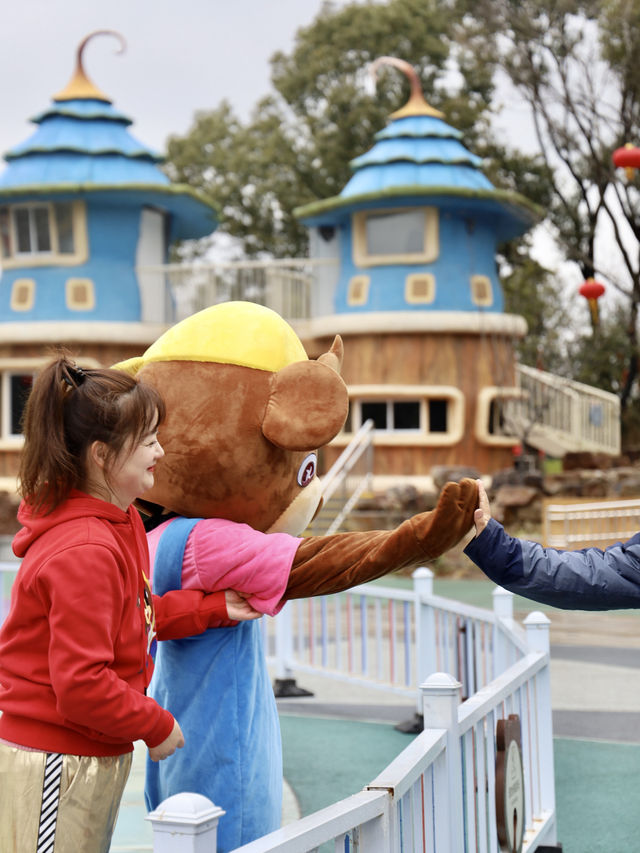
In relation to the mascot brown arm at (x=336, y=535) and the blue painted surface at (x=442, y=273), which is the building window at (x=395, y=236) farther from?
the mascot brown arm at (x=336, y=535)

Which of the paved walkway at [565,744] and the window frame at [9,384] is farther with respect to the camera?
the window frame at [9,384]

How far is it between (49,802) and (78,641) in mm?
386

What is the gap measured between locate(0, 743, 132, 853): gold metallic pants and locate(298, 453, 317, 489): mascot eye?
1.31m

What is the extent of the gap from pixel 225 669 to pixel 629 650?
→ 25.0 ft

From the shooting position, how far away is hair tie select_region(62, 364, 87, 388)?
2674 mm

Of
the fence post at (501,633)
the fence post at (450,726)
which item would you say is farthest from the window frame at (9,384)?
the fence post at (450,726)

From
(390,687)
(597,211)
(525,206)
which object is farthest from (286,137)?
(390,687)

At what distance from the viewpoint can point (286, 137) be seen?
32969mm

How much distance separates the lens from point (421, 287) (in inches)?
844

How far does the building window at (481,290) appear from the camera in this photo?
71.8 ft

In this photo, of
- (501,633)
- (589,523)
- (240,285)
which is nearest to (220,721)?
(501,633)

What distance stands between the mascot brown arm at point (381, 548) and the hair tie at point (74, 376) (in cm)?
87

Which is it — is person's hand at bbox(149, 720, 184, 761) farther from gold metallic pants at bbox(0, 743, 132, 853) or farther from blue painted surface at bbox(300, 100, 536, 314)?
blue painted surface at bbox(300, 100, 536, 314)

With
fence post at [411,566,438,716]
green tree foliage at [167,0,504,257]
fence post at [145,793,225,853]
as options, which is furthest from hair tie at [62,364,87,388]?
green tree foliage at [167,0,504,257]
